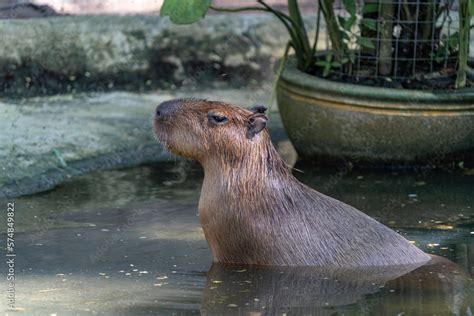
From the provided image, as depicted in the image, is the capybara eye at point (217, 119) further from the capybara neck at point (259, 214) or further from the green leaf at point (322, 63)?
the green leaf at point (322, 63)

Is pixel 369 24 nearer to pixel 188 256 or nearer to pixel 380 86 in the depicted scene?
pixel 380 86

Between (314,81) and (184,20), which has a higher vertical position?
(184,20)

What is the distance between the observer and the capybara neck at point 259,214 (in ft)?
15.8

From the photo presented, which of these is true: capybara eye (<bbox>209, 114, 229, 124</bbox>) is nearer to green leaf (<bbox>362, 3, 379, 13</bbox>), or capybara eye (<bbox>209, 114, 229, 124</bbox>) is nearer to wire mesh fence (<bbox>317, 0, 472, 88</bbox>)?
wire mesh fence (<bbox>317, 0, 472, 88</bbox>)

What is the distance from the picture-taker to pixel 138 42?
27.5ft

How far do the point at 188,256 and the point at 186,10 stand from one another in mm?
1859

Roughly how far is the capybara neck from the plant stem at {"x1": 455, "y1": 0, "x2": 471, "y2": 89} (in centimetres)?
223

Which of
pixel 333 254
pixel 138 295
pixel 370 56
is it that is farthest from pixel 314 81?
pixel 138 295

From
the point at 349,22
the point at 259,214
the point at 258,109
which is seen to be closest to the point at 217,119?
the point at 258,109

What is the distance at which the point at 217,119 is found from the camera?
482 centimetres

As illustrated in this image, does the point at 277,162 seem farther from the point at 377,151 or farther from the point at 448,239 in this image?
the point at 377,151

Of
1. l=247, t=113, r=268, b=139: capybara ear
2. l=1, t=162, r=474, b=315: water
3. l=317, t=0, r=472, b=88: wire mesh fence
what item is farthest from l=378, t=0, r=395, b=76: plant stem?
l=247, t=113, r=268, b=139: capybara ear

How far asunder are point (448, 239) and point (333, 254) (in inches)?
36.7

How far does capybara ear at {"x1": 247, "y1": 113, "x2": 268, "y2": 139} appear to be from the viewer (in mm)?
4731
